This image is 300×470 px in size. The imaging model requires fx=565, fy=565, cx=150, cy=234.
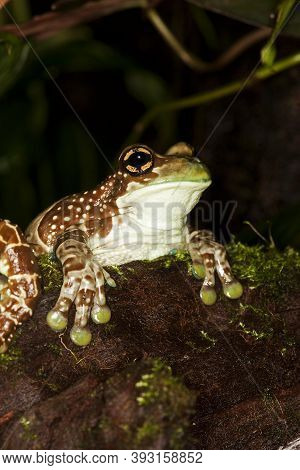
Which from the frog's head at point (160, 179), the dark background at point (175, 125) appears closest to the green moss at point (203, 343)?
the frog's head at point (160, 179)

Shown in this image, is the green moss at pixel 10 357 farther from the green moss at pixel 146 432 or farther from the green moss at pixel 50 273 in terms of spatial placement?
the green moss at pixel 146 432

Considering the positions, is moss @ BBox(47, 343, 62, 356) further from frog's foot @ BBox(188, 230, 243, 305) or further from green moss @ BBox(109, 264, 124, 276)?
frog's foot @ BBox(188, 230, 243, 305)

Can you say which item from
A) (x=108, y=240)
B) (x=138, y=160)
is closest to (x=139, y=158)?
(x=138, y=160)

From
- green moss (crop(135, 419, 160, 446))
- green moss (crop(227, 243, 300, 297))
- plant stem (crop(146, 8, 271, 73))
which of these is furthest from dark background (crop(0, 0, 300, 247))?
green moss (crop(135, 419, 160, 446))

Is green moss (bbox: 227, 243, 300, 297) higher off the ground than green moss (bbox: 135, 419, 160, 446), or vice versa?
green moss (bbox: 135, 419, 160, 446)

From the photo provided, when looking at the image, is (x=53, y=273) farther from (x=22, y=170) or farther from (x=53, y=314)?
(x=22, y=170)
